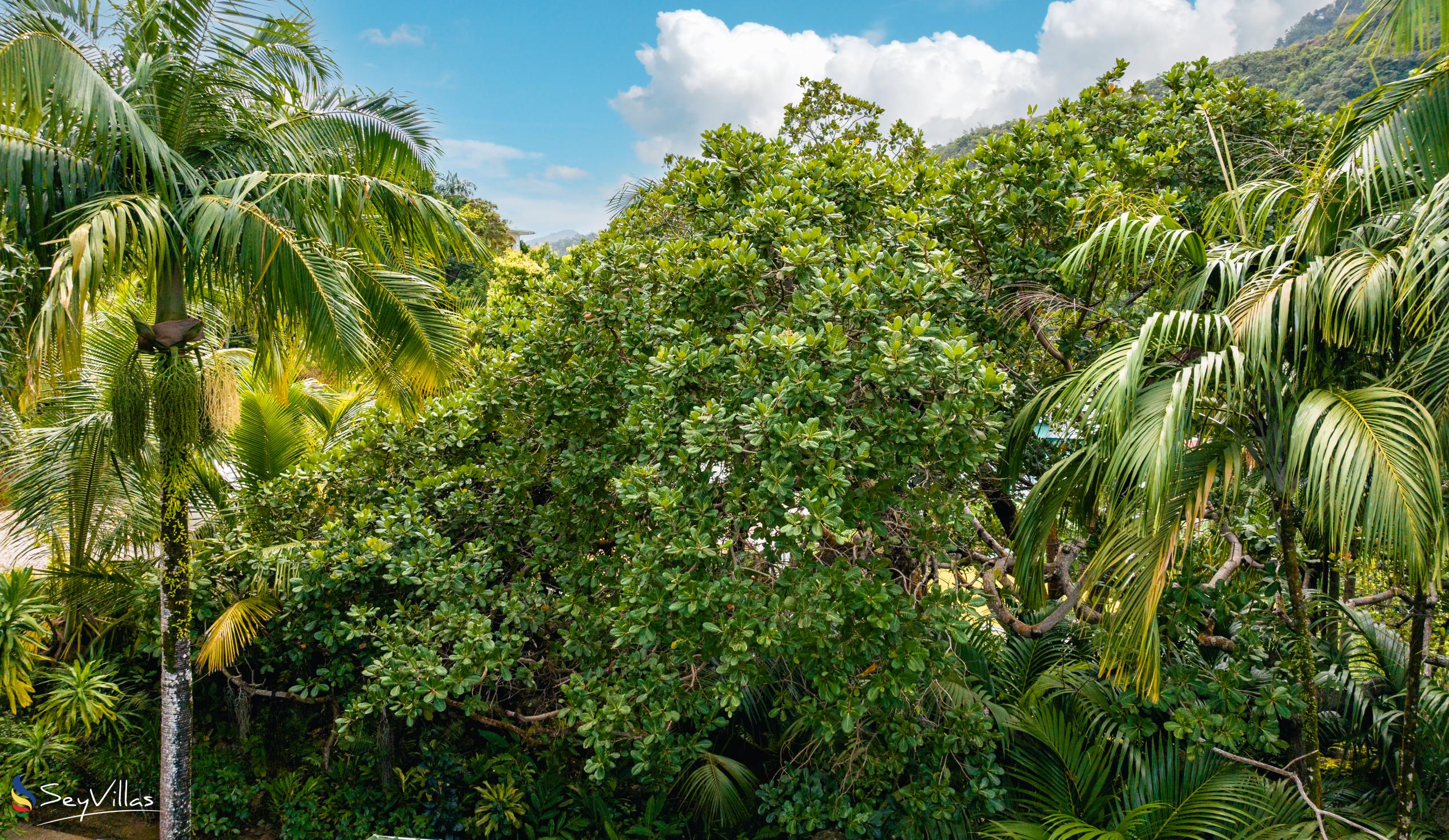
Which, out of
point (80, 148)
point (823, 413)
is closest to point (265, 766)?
point (80, 148)

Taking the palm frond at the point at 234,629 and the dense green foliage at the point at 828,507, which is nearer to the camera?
the dense green foliage at the point at 828,507

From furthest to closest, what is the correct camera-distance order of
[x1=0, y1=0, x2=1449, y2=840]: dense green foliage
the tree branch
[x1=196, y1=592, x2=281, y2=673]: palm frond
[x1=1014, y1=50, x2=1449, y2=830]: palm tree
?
1. [x1=196, y1=592, x2=281, y2=673]: palm frond
2. the tree branch
3. [x1=0, y1=0, x2=1449, y2=840]: dense green foliage
4. [x1=1014, y1=50, x2=1449, y2=830]: palm tree

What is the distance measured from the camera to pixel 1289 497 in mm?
4188

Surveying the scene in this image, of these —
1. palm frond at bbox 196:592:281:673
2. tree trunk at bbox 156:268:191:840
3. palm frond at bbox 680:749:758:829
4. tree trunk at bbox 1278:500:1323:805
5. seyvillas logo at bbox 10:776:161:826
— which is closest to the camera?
tree trunk at bbox 1278:500:1323:805

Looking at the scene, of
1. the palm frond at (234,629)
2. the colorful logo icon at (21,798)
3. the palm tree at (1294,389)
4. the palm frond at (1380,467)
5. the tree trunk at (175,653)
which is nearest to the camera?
the palm frond at (1380,467)

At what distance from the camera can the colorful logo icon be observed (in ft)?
20.0

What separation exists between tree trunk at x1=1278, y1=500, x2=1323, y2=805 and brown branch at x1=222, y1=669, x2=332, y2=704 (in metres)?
6.26

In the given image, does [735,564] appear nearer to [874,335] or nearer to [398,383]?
[874,335]

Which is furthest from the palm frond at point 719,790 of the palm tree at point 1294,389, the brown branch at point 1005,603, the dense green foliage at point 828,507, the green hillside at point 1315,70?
the green hillside at point 1315,70

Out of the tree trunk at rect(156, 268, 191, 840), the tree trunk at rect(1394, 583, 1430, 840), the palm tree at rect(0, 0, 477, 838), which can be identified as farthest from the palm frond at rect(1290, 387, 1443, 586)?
the tree trunk at rect(156, 268, 191, 840)

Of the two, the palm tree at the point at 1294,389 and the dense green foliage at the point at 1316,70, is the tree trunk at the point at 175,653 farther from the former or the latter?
the dense green foliage at the point at 1316,70

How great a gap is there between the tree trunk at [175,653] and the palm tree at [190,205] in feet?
0.04

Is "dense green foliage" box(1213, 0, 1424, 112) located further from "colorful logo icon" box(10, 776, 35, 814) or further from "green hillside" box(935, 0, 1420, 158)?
"colorful logo icon" box(10, 776, 35, 814)

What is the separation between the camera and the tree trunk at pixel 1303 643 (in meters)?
4.43
